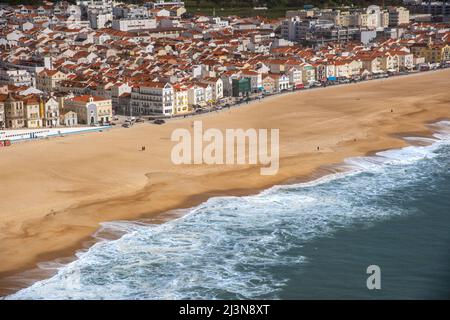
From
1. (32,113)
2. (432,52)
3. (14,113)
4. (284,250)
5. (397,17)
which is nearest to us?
(284,250)

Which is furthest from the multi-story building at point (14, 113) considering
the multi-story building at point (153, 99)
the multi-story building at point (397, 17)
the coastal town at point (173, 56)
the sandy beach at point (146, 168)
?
the multi-story building at point (397, 17)

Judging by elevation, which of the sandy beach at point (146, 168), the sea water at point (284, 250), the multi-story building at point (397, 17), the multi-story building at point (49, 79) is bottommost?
the sea water at point (284, 250)

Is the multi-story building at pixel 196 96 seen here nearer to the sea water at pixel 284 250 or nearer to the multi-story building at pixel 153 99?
the multi-story building at pixel 153 99

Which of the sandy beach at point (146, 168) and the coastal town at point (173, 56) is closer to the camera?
the sandy beach at point (146, 168)

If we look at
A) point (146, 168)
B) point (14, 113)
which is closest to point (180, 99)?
point (14, 113)

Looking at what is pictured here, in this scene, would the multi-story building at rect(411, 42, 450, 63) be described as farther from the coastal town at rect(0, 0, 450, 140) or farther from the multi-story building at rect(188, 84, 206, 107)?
the multi-story building at rect(188, 84, 206, 107)

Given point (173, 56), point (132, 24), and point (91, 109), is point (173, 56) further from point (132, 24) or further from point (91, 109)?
point (132, 24)

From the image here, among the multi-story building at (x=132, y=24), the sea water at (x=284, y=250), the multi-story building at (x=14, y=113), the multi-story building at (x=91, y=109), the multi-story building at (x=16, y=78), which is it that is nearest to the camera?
the sea water at (x=284, y=250)

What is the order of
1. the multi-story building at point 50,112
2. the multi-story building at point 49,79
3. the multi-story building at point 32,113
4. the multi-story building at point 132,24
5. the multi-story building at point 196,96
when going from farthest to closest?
the multi-story building at point 132,24 < the multi-story building at point 49,79 < the multi-story building at point 196,96 < the multi-story building at point 50,112 < the multi-story building at point 32,113
